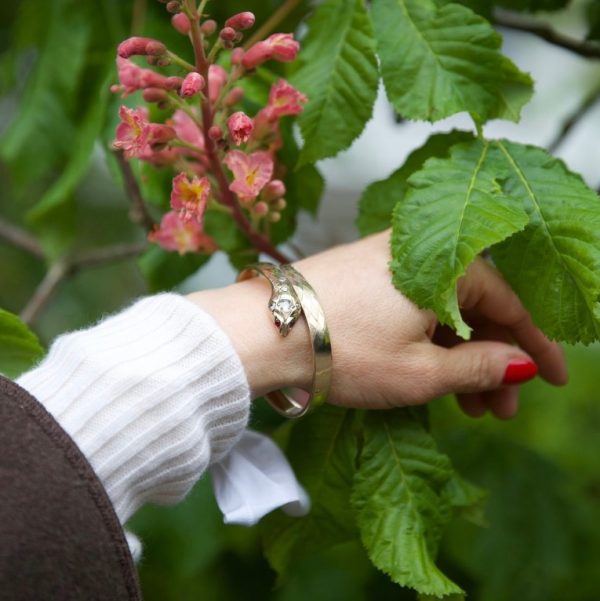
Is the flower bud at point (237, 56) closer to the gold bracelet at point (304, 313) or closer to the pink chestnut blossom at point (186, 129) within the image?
the pink chestnut blossom at point (186, 129)

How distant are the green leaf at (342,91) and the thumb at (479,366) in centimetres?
29

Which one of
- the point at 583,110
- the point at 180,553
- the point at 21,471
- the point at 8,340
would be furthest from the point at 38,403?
the point at 583,110

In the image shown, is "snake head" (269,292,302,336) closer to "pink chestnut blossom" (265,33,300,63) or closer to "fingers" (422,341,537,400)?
"fingers" (422,341,537,400)

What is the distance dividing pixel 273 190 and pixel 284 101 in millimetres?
115

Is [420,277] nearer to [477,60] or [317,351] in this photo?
[317,351]

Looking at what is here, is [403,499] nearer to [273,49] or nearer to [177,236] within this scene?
[177,236]

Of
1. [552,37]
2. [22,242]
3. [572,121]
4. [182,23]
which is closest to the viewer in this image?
[182,23]

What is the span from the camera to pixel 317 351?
1.04 metres

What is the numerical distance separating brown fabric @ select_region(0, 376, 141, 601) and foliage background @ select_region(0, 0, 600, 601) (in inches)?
26.4

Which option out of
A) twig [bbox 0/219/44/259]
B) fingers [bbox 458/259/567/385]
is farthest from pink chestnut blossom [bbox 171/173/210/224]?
twig [bbox 0/219/44/259]

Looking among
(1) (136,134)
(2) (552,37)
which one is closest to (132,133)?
(1) (136,134)

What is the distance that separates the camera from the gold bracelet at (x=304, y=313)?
1.04 m

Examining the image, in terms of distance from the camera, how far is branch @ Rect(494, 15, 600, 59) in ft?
4.75

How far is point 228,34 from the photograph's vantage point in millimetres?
1014
